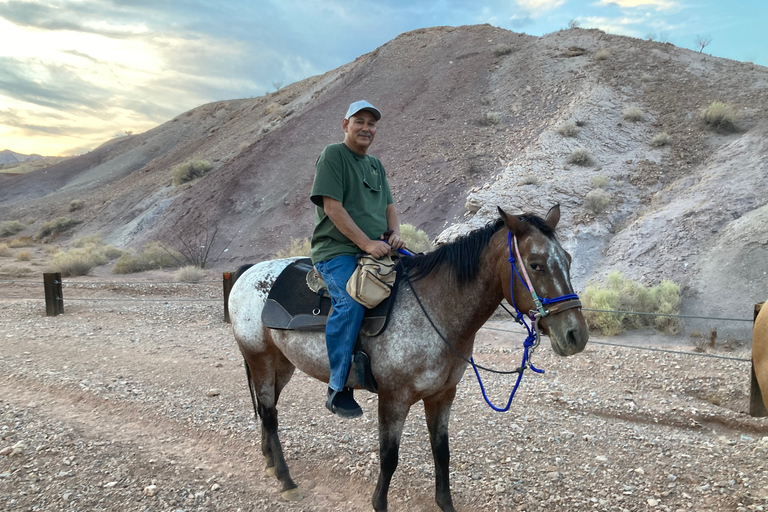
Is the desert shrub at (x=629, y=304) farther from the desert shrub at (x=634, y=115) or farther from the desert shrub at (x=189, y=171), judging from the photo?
the desert shrub at (x=189, y=171)

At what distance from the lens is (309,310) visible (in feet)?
11.0

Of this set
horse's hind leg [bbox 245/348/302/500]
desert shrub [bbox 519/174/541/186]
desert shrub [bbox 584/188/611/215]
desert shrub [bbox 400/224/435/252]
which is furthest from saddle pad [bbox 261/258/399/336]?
desert shrub [bbox 519/174/541/186]

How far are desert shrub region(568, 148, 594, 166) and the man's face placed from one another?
15023mm

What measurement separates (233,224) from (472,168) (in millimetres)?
12624

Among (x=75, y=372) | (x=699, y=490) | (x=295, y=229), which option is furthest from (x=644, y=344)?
(x=295, y=229)

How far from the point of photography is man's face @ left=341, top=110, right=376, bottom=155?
3.23m

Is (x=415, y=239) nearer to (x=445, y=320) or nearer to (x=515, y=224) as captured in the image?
(x=445, y=320)

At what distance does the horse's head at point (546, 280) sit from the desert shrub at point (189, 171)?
105 ft

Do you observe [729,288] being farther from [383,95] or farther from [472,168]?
[383,95]

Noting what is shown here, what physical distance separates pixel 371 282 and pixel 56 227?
3660 cm

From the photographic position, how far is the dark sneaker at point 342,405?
3.11 metres

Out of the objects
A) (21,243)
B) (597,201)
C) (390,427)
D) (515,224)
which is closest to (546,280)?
(515,224)

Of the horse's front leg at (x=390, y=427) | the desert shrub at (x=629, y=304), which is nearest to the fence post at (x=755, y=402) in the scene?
the desert shrub at (x=629, y=304)

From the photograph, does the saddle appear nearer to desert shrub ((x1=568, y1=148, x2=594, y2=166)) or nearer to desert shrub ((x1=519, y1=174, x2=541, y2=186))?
desert shrub ((x1=519, y1=174, x2=541, y2=186))
